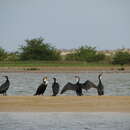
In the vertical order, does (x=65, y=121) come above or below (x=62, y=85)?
below

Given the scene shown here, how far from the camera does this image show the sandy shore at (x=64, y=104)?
21.5 m

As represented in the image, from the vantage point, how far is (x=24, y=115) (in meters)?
20.9

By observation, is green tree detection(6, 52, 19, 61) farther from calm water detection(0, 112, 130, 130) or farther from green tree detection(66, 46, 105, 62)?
calm water detection(0, 112, 130, 130)

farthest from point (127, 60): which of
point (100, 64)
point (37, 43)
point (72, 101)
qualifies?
point (72, 101)

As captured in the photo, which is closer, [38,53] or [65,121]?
[65,121]

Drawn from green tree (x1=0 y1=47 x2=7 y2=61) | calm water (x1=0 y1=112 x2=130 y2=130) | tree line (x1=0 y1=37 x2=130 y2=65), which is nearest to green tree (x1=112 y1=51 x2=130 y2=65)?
tree line (x1=0 y1=37 x2=130 y2=65)

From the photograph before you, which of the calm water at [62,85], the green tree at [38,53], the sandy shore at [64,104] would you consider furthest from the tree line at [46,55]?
the sandy shore at [64,104]

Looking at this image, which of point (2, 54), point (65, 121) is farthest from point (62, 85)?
point (2, 54)

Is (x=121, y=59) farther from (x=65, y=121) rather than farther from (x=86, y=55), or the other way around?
(x=65, y=121)

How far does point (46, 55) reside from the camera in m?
86.3

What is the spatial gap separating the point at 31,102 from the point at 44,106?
30.0 inches

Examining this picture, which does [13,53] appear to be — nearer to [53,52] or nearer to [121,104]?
[53,52]

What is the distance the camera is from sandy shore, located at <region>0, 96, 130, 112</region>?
21.5 meters

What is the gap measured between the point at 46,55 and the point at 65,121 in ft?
218
